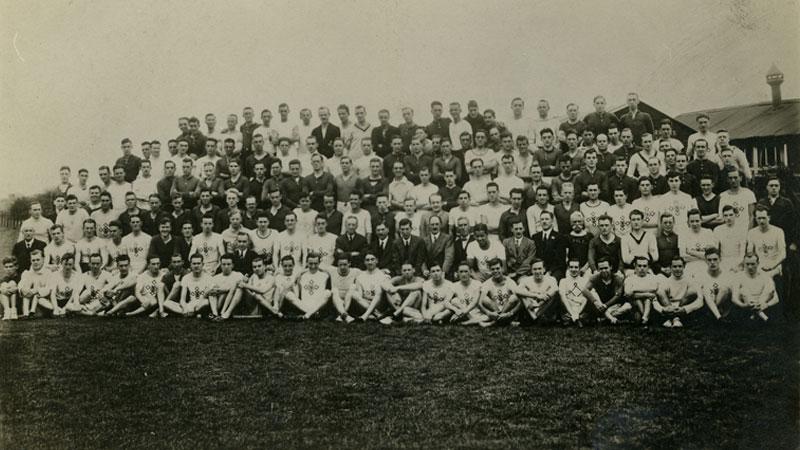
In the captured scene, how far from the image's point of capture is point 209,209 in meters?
7.49

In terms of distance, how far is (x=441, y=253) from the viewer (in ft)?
22.7

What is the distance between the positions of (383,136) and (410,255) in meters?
1.60

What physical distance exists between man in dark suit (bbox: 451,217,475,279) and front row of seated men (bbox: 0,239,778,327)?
0.19 m

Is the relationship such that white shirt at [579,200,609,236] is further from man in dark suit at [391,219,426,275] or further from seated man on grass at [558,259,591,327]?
man in dark suit at [391,219,426,275]

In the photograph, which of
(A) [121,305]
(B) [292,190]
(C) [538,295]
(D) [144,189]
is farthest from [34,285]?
(C) [538,295]

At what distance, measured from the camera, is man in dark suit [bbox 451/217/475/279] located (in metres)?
6.91

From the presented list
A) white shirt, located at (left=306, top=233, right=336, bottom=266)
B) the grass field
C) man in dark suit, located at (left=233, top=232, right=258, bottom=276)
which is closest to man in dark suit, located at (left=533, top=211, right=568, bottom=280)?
the grass field

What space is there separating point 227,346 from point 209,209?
186 cm

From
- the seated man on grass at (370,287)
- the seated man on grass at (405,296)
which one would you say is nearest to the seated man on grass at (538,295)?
the seated man on grass at (405,296)

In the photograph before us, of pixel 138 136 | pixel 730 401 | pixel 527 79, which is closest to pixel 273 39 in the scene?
pixel 138 136

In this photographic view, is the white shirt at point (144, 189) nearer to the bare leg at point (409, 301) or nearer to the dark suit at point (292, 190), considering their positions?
the dark suit at point (292, 190)

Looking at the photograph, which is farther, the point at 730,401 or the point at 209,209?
the point at 209,209

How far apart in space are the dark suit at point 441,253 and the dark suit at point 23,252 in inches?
175

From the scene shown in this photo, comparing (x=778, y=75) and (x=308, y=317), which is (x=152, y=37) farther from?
(x=778, y=75)
